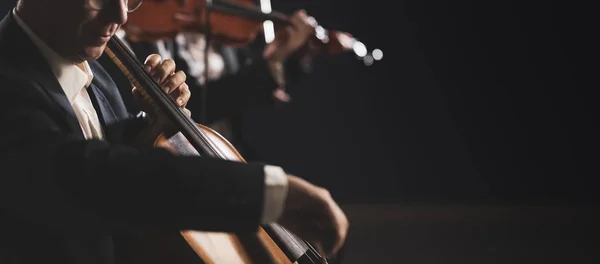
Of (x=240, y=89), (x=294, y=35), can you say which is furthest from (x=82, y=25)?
(x=294, y=35)

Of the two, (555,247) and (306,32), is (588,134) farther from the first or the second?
(306,32)

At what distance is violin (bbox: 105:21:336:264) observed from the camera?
79 centimetres


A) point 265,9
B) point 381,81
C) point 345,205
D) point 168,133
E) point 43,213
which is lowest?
point 43,213

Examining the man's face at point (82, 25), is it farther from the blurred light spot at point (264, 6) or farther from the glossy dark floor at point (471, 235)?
the glossy dark floor at point (471, 235)

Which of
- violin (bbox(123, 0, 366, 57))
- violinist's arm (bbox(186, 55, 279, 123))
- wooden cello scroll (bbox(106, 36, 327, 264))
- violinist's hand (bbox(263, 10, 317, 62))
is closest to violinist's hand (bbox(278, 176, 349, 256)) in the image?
wooden cello scroll (bbox(106, 36, 327, 264))

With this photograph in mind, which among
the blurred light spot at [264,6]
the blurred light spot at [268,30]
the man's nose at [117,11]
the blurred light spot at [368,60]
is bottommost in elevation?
the man's nose at [117,11]

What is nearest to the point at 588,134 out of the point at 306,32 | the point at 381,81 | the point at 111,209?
the point at 381,81

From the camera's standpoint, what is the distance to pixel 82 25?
0.70 metres

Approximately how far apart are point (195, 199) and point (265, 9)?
2.01 metres

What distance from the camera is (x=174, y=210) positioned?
0.60 meters

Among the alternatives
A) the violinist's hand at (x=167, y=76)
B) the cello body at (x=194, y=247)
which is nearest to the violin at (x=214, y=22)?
the violinist's hand at (x=167, y=76)

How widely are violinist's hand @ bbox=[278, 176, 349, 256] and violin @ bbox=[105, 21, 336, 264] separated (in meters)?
0.19

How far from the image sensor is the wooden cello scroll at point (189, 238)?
31.3 inches

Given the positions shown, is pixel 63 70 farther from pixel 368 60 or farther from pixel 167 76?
pixel 368 60
